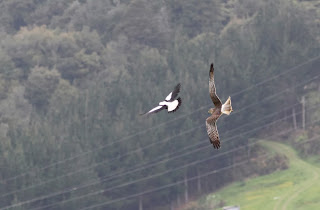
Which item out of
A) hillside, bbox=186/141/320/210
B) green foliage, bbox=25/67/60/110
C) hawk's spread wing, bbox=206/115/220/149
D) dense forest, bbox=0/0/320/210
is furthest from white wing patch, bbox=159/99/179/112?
green foliage, bbox=25/67/60/110

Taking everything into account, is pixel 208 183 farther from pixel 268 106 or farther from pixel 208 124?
pixel 208 124

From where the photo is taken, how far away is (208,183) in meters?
106

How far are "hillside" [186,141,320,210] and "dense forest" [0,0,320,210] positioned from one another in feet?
8.56

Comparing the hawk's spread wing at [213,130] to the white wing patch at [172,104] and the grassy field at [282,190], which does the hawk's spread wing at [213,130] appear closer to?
the white wing patch at [172,104]

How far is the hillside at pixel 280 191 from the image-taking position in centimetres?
8956

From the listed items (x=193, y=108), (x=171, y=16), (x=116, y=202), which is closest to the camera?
(x=116, y=202)

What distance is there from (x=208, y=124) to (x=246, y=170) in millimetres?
85631

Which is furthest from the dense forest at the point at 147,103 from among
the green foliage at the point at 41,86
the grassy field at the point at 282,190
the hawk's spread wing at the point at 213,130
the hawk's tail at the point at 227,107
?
the hawk's tail at the point at 227,107

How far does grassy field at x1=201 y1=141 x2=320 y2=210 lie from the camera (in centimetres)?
8944

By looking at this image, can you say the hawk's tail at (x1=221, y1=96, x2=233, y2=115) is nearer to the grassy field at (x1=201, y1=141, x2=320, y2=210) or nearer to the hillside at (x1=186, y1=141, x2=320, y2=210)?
the grassy field at (x1=201, y1=141, x2=320, y2=210)

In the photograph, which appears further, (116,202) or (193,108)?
(193,108)

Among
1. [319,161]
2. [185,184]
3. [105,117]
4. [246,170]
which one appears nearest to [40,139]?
[105,117]

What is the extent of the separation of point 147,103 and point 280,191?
89.8 feet

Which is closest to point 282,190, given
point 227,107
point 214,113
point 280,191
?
point 280,191
